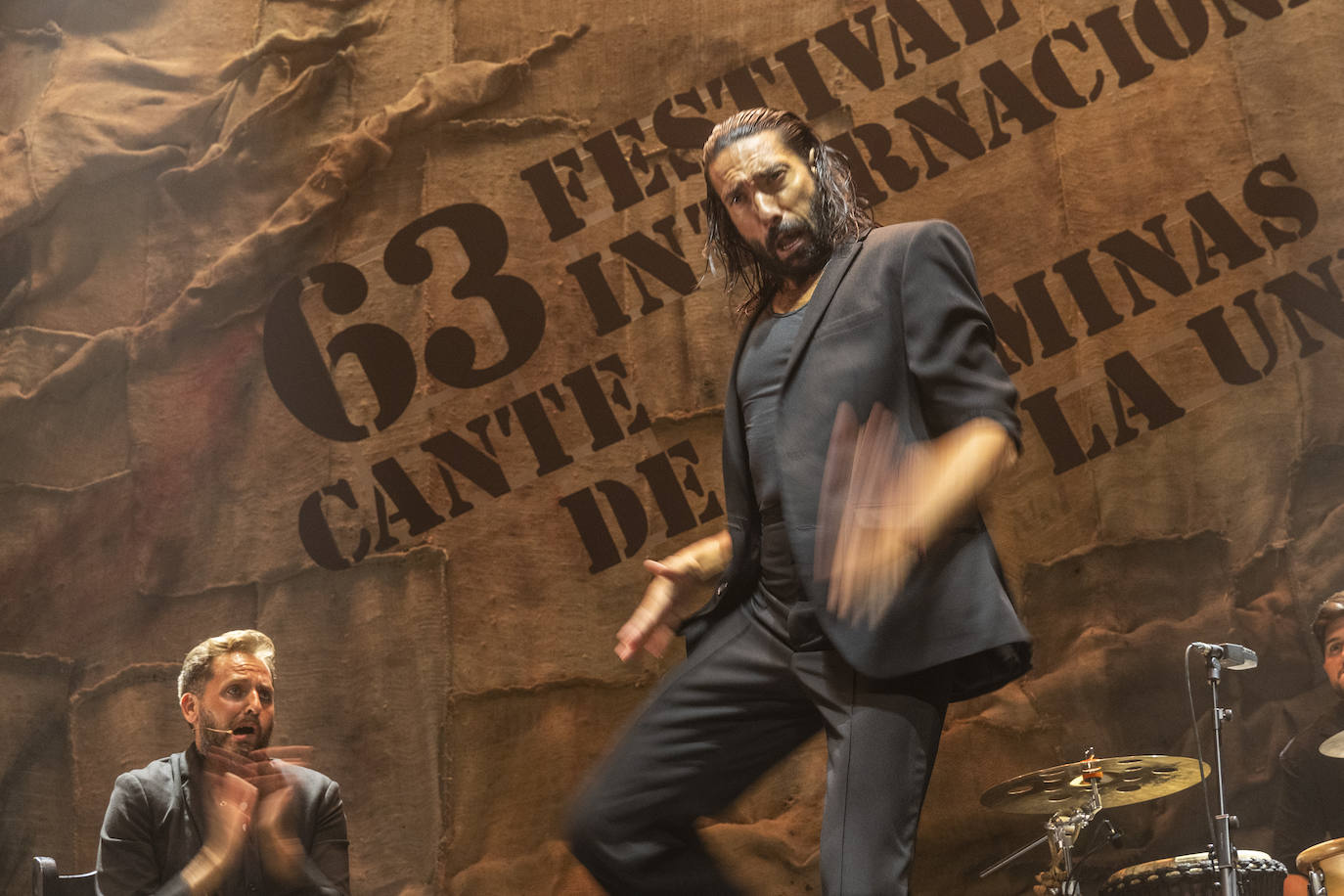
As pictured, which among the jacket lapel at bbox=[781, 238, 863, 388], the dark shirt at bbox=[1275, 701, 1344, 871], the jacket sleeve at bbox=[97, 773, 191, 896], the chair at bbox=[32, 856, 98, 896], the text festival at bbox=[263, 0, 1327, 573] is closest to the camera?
the jacket lapel at bbox=[781, 238, 863, 388]

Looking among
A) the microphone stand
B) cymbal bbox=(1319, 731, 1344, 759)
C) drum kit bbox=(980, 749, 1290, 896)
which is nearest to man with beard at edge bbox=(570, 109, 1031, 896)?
the microphone stand

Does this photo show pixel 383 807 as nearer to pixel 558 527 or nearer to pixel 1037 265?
pixel 558 527

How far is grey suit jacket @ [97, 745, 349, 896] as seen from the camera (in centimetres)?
330

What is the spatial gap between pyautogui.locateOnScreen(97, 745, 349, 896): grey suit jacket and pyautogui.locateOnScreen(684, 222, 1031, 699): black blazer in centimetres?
190

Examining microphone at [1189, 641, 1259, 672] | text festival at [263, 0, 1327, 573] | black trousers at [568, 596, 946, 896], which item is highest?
text festival at [263, 0, 1327, 573]

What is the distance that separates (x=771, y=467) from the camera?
6.37 feet

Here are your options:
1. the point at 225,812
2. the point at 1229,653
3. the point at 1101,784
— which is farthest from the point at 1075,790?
the point at 225,812

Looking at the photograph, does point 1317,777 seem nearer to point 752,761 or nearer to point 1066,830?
point 1066,830

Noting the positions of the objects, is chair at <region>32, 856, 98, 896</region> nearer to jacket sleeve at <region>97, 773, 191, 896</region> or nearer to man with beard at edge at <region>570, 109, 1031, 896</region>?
jacket sleeve at <region>97, 773, 191, 896</region>

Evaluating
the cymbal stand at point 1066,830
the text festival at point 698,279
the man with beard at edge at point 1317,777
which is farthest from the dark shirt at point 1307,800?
the text festival at point 698,279

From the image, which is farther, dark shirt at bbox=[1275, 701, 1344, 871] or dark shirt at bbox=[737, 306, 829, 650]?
dark shirt at bbox=[1275, 701, 1344, 871]

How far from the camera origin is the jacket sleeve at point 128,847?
3275mm

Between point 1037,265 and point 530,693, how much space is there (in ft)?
8.48

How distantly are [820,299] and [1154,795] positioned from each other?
2.80 metres
